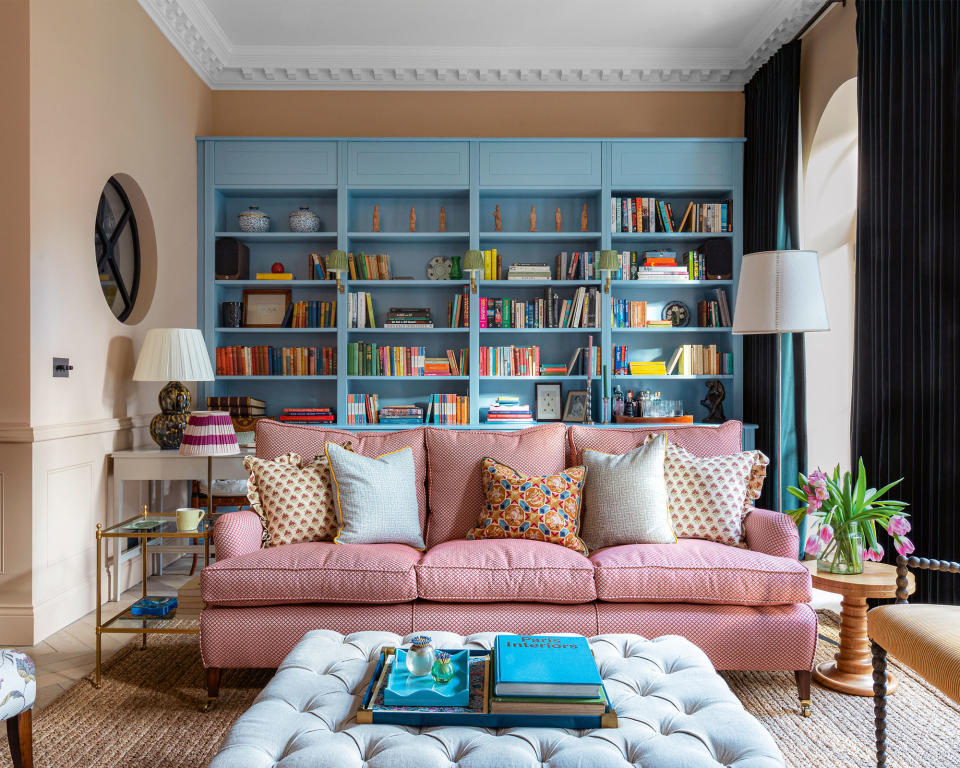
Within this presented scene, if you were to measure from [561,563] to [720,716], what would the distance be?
1.04m

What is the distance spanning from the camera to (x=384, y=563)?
251cm

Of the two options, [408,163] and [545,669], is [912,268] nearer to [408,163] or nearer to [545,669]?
[545,669]

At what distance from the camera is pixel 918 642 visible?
1.77 m

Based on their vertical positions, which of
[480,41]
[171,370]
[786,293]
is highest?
[480,41]

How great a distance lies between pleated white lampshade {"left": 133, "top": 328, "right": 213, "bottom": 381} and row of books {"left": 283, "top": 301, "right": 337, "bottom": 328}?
121 cm

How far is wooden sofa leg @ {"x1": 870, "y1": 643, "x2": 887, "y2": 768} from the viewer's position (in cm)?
191

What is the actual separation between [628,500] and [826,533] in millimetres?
704

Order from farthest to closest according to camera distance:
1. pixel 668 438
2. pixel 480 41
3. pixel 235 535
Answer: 1. pixel 480 41
2. pixel 668 438
3. pixel 235 535

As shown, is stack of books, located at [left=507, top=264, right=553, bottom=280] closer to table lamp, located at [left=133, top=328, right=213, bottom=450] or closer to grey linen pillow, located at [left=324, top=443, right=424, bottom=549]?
table lamp, located at [left=133, top=328, right=213, bottom=450]

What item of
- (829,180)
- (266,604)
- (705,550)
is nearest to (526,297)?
(829,180)

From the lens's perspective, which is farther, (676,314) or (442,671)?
(676,314)

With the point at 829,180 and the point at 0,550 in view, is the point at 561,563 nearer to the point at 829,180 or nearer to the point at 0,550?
the point at 0,550

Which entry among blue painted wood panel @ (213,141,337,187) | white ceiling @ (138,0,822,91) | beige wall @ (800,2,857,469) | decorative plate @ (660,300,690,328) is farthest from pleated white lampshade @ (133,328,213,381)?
beige wall @ (800,2,857,469)

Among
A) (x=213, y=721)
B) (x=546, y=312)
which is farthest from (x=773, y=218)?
(x=213, y=721)
